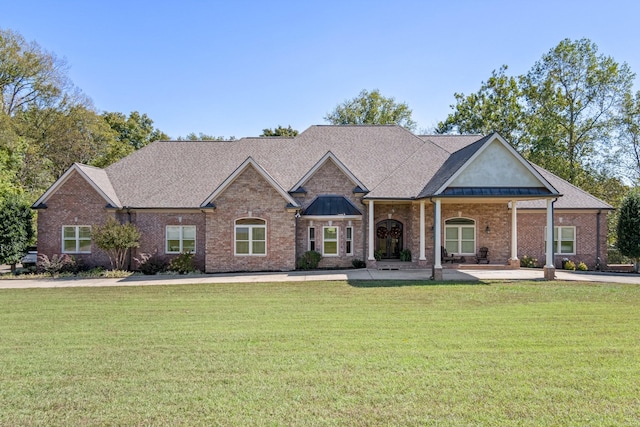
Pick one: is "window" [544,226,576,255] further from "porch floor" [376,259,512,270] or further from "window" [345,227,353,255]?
"window" [345,227,353,255]

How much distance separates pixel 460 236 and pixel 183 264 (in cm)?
1526

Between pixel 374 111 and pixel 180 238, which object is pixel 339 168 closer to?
pixel 180 238

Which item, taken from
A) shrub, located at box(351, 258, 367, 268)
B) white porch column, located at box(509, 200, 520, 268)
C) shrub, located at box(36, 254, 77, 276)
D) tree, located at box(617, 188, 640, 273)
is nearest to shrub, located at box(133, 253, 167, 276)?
shrub, located at box(36, 254, 77, 276)

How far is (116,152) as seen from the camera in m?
40.4

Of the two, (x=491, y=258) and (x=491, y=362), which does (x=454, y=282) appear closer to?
(x=491, y=258)

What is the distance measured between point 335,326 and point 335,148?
17.4 m

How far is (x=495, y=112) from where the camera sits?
39.5m

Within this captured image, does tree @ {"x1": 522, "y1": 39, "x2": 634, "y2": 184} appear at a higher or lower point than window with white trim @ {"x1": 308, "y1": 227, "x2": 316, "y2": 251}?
higher

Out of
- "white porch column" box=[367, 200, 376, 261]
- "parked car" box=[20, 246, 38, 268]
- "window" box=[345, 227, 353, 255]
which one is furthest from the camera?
"parked car" box=[20, 246, 38, 268]

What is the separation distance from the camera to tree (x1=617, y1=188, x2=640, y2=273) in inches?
819

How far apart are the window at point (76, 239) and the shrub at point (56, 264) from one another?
0.51 meters

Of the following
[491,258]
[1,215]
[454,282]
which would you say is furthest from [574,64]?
[1,215]

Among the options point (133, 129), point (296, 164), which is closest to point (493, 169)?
point (296, 164)

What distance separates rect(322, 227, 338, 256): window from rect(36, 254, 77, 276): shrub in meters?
13.3
